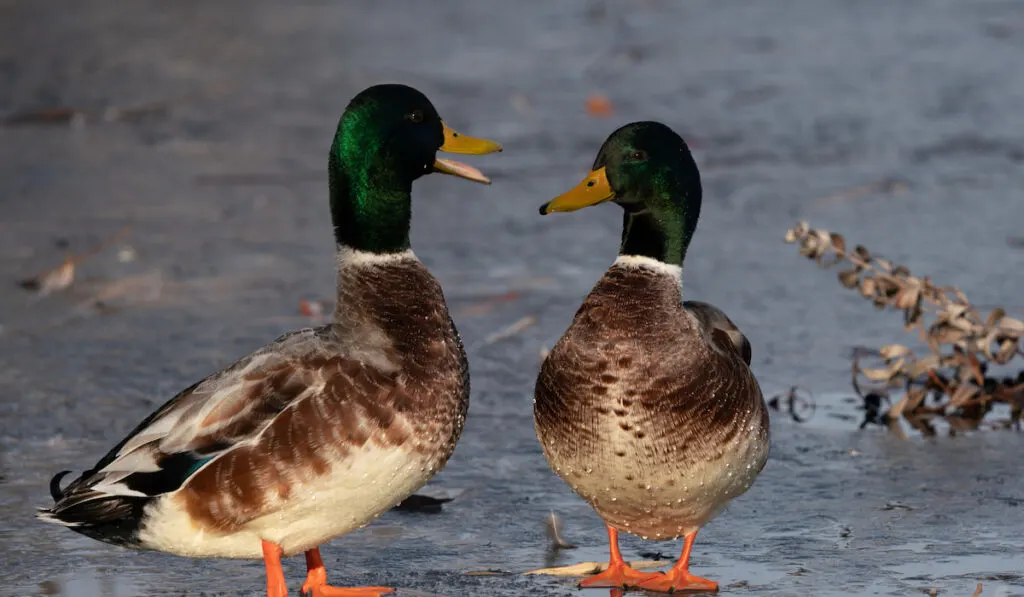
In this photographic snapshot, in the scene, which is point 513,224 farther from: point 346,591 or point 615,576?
point 346,591

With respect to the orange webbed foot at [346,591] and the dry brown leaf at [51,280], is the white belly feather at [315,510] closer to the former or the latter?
the orange webbed foot at [346,591]

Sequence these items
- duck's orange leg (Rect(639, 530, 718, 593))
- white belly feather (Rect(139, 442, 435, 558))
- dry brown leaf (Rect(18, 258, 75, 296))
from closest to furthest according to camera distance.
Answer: white belly feather (Rect(139, 442, 435, 558)), duck's orange leg (Rect(639, 530, 718, 593)), dry brown leaf (Rect(18, 258, 75, 296))

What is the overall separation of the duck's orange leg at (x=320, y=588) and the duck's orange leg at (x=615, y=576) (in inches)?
19.4

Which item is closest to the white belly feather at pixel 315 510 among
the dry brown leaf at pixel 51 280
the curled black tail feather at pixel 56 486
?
the curled black tail feather at pixel 56 486

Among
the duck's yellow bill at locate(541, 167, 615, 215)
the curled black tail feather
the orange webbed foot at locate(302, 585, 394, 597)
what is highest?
the duck's yellow bill at locate(541, 167, 615, 215)

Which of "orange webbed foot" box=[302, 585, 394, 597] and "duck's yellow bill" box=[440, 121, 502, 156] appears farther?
"duck's yellow bill" box=[440, 121, 502, 156]

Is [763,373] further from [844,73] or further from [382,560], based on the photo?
[844,73]

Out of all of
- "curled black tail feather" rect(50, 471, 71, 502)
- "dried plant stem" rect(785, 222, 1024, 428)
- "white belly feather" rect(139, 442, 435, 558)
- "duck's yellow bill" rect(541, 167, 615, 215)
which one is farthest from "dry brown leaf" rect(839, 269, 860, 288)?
"curled black tail feather" rect(50, 471, 71, 502)

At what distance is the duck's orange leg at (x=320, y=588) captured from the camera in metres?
4.13

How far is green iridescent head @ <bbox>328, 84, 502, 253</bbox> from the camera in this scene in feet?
14.1

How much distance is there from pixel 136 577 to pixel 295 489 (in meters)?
0.61

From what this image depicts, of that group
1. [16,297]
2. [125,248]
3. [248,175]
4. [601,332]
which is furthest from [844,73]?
[601,332]

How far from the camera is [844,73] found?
34.8ft

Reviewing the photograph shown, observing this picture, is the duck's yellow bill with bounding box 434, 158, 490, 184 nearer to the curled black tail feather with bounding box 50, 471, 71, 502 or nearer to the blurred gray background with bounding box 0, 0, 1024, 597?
the blurred gray background with bounding box 0, 0, 1024, 597
